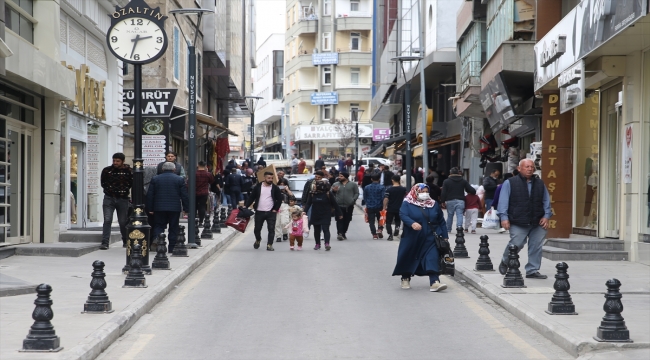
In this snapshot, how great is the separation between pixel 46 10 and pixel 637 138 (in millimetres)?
11109

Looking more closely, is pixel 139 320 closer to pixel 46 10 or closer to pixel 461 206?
pixel 46 10

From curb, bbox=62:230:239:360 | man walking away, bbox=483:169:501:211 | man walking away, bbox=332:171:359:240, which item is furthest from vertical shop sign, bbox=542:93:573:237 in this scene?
curb, bbox=62:230:239:360

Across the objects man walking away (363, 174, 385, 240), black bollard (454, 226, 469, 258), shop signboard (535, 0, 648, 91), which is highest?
shop signboard (535, 0, 648, 91)

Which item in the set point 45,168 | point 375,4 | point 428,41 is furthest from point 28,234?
point 375,4

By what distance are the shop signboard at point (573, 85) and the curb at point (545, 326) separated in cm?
474

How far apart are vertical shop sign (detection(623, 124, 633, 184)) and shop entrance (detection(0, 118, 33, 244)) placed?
36.1 ft

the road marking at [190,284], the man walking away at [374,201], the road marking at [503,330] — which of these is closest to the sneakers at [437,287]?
the road marking at [503,330]

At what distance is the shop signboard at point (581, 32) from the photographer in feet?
44.5

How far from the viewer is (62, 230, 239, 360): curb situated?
7.62 m

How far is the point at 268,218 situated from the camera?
63.9 feet

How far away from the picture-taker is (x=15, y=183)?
16797mm

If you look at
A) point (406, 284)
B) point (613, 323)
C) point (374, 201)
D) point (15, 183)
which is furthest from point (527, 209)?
point (374, 201)

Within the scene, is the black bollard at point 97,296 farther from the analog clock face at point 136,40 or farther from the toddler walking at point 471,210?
the toddler walking at point 471,210

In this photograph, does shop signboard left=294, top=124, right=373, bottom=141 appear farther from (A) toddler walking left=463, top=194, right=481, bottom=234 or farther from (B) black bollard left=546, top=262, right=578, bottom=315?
(B) black bollard left=546, top=262, right=578, bottom=315
